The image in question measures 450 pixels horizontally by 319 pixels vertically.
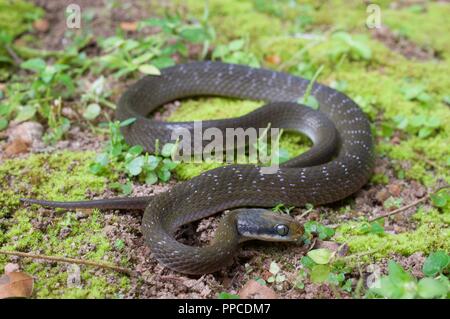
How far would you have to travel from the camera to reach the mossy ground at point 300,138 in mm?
4199

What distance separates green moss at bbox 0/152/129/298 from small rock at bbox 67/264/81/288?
32mm

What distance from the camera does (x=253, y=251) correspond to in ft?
14.2

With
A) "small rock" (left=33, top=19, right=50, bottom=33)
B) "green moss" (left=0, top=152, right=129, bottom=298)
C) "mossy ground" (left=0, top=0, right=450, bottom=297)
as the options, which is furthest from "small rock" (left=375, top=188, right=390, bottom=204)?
"small rock" (left=33, top=19, right=50, bottom=33)

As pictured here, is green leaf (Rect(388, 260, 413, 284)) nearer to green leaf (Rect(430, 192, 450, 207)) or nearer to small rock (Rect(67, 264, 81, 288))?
green leaf (Rect(430, 192, 450, 207))

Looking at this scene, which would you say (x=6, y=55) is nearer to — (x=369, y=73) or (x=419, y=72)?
(x=369, y=73)

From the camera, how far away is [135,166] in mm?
4836

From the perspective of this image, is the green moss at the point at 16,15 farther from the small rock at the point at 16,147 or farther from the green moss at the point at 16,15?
Result: the small rock at the point at 16,147

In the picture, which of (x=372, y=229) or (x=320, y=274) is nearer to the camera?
(x=320, y=274)

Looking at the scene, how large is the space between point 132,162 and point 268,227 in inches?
60.5

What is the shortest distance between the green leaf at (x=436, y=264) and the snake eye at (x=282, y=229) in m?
1.10

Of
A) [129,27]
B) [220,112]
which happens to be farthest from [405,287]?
[129,27]

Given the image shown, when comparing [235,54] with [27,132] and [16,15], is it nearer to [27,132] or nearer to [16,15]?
[27,132]

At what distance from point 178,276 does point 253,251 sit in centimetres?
71

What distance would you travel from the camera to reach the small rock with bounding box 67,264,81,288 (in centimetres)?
380
